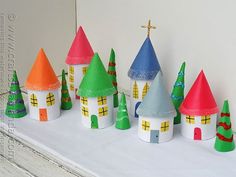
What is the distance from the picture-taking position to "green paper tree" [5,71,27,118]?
925 millimetres

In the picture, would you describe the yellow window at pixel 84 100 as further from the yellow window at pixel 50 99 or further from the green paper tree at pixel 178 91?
the green paper tree at pixel 178 91

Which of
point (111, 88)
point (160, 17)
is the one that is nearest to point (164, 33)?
point (160, 17)

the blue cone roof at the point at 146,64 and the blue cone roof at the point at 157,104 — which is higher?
the blue cone roof at the point at 146,64

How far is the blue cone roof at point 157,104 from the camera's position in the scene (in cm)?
79

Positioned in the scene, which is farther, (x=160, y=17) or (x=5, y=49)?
(x=5, y=49)

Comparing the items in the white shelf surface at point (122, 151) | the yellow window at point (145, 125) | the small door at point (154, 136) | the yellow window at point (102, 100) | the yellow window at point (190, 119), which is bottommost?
the white shelf surface at point (122, 151)

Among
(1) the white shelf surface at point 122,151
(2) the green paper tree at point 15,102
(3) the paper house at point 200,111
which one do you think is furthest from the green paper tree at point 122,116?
(2) the green paper tree at point 15,102

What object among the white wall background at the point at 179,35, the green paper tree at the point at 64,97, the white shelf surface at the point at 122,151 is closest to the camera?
the white shelf surface at the point at 122,151

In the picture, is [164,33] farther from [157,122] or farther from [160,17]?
[157,122]

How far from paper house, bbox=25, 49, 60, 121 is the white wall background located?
251mm

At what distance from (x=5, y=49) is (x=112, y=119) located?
40 cm

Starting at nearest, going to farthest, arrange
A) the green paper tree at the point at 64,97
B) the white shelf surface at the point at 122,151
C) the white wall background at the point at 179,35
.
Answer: the white shelf surface at the point at 122,151, the white wall background at the point at 179,35, the green paper tree at the point at 64,97

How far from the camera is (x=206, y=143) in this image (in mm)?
818

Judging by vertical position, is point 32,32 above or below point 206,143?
above
